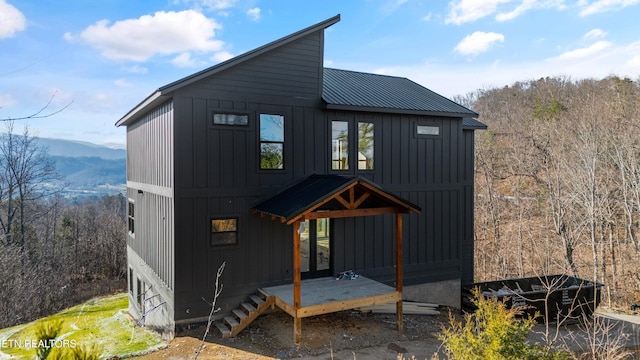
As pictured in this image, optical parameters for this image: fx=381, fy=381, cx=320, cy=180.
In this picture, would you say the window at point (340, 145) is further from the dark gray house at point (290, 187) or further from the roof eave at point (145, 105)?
the roof eave at point (145, 105)

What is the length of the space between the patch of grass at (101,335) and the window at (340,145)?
5895 millimetres

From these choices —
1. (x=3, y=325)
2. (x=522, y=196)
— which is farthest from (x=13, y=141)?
(x=522, y=196)

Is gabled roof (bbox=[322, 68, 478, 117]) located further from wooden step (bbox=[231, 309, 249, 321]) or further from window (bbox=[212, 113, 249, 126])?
wooden step (bbox=[231, 309, 249, 321])

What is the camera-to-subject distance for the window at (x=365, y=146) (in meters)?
10.4

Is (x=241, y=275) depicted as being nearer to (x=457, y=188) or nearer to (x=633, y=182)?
(x=457, y=188)

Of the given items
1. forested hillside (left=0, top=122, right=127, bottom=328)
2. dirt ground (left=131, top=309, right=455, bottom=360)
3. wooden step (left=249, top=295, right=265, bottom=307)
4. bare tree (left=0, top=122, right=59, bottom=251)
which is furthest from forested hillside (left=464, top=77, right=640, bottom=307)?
bare tree (left=0, top=122, right=59, bottom=251)

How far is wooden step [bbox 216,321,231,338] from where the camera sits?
8116mm

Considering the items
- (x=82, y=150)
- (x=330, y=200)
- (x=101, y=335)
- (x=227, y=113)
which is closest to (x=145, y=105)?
(x=227, y=113)

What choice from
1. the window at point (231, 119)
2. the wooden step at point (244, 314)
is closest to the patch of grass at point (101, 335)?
the wooden step at point (244, 314)

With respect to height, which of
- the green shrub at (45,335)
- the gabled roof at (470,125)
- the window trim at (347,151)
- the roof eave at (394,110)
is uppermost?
the roof eave at (394,110)

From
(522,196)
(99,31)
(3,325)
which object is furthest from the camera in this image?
(522,196)

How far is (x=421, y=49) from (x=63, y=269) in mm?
26396

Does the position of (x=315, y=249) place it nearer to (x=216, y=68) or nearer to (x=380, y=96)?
(x=380, y=96)

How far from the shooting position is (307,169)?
32.0ft
